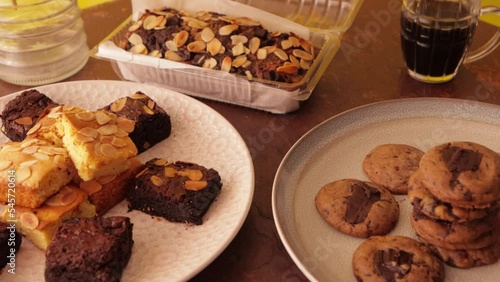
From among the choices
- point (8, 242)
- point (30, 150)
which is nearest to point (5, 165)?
point (30, 150)

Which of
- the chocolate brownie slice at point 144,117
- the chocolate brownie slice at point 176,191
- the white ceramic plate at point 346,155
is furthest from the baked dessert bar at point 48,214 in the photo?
the white ceramic plate at point 346,155

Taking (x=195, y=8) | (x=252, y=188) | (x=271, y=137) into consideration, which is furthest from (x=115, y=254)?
(x=195, y=8)

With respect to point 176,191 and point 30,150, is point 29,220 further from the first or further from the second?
point 176,191

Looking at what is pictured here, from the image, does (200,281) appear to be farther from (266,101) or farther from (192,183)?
(266,101)

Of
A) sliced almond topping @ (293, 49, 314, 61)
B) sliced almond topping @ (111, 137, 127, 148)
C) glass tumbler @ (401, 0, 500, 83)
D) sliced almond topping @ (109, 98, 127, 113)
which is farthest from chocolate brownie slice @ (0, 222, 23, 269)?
glass tumbler @ (401, 0, 500, 83)

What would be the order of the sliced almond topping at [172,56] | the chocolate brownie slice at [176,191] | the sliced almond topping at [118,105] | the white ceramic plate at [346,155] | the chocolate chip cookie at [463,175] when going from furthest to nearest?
the sliced almond topping at [172,56]
the sliced almond topping at [118,105]
the chocolate brownie slice at [176,191]
the white ceramic plate at [346,155]
the chocolate chip cookie at [463,175]

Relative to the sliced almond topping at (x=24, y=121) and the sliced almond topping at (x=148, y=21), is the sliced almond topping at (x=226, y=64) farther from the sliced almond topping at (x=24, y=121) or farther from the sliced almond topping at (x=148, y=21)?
the sliced almond topping at (x=24, y=121)

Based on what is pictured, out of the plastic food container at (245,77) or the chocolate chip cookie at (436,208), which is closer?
the chocolate chip cookie at (436,208)

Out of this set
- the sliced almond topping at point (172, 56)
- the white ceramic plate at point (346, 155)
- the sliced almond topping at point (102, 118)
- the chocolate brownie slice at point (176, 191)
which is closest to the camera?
the white ceramic plate at point (346, 155)
